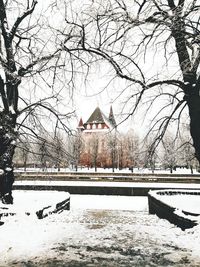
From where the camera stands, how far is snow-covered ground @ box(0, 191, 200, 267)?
7.77 metres

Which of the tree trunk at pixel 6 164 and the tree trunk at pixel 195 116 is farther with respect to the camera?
the tree trunk at pixel 6 164

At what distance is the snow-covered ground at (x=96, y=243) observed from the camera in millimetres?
7770

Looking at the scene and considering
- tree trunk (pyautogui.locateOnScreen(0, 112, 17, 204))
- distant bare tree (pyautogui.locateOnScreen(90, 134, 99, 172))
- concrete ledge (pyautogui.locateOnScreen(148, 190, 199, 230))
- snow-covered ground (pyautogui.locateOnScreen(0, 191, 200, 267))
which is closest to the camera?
snow-covered ground (pyautogui.locateOnScreen(0, 191, 200, 267))

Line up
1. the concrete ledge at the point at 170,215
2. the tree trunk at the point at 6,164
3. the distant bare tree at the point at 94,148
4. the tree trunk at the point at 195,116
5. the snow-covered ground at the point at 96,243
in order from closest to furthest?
the snow-covered ground at the point at 96,243, the concrete ledge at the point at 170,215, the tree trunk at the point at 195,116, the tree trunk at the point at 6,164, the distant bare tree at the point at 94,148

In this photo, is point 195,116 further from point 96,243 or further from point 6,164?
point 6,164

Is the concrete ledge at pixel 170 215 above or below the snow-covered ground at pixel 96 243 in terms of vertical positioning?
above

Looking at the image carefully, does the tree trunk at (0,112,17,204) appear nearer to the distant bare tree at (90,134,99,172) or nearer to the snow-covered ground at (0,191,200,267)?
the snow-covered ground at (0,191,200,267)

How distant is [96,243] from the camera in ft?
31.2

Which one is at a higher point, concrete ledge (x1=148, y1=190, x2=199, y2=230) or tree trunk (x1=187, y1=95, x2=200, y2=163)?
tree trunk (x1=187, y1=95, x2=200, y2=163)

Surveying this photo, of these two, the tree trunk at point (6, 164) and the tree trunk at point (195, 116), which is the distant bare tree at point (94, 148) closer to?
the tree trunk at point (6, 164)

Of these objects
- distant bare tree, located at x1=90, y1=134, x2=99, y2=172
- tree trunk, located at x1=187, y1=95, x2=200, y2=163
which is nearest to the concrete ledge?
tree trunk, located at x1=187, y1=95, x2=200, y2=163

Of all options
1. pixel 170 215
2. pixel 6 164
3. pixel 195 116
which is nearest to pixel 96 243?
pixel 170 215

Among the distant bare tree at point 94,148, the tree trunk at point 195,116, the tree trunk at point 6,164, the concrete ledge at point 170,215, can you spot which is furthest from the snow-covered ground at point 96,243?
the distant bare tree at point 94,148

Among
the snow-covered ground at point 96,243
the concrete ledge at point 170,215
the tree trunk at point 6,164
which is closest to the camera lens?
the snow-covered ground at point 96,243
